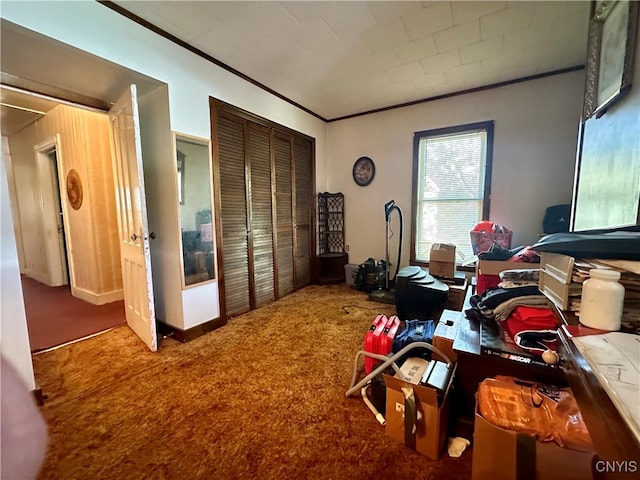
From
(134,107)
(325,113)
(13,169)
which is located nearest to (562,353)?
(134,107)

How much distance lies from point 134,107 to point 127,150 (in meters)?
0.37

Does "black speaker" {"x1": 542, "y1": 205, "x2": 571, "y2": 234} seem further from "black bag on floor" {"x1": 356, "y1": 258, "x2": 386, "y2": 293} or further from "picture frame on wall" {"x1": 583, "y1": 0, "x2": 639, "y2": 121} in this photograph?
"black bag on floor" {"x1": 356, "y1": 258, "x2": 386, "y2": 293}

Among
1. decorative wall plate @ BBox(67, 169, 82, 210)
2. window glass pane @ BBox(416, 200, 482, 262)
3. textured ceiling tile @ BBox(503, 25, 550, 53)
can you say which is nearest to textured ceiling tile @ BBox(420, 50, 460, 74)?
textured ceiling tile @ BBox(503, 25, 550, 53)

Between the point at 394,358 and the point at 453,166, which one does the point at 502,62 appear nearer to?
the point at 453,166

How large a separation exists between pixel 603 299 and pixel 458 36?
2.49m

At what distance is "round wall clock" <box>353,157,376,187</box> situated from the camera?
158 inches

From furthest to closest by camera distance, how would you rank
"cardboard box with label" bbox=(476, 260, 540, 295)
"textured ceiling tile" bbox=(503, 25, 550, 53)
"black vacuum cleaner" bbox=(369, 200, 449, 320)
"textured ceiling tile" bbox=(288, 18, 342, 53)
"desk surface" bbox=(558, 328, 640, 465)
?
"black vacuum cleaner" bbox=(369, 200, 449, 320) → "textured ceiling tile" bbox=(503, 25, 550, 53) → "textured ceiling tile" bbox=(288, 18, 342, 53) → "cardboard box with label" bbox=(476, 260, 540, 295) → "desk surface" bbox=(558, 328, 640, 465)

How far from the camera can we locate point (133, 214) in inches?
88.4

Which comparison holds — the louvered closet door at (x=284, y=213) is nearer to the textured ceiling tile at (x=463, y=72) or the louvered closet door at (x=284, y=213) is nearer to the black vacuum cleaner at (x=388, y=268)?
the black vacuum cleaner at (x=388, y=268)

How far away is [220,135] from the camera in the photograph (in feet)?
8.80

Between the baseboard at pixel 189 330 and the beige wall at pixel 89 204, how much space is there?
5.21ft

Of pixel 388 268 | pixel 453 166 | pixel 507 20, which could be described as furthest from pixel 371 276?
pixel 507 20

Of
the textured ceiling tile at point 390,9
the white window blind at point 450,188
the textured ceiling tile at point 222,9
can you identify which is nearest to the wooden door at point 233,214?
the textured ceiling tile at point 222,9

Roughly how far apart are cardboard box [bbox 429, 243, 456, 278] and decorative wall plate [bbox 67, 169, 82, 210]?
15.1 ft
